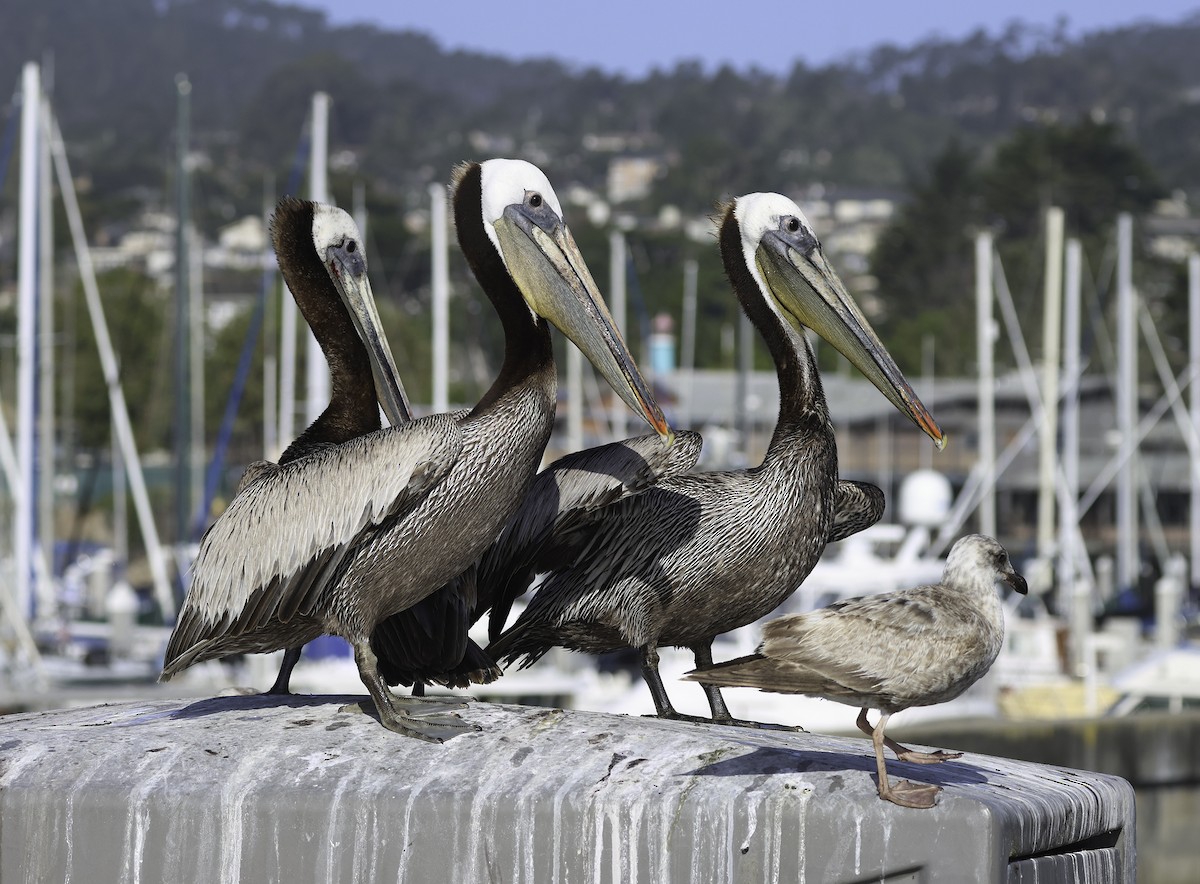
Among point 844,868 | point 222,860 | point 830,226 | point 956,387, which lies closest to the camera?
point 844,868

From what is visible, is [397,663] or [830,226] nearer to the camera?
[397,663]

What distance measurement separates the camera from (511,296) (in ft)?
17.0

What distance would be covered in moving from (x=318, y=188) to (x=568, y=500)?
13.1m

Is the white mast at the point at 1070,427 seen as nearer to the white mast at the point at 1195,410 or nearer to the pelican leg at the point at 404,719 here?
the white mast at the point at 1195,410

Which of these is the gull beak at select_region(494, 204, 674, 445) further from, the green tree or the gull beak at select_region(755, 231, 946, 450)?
the green tree

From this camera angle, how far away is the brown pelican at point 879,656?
13.5 feet

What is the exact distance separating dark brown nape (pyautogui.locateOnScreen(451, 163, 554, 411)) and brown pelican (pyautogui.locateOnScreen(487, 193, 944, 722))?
1.99 feet

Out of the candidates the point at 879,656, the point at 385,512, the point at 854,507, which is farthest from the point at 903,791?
the point at 854,507

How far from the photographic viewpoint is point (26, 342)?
19438 mm

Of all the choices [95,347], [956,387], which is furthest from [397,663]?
[95,347]

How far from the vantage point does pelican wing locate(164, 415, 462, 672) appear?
4.76m

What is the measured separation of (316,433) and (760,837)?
205 cm

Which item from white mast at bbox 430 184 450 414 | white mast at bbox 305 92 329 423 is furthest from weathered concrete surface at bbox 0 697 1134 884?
white mast at bbox 430 184 450 414

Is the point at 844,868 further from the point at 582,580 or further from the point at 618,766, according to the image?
the point at 582,580
